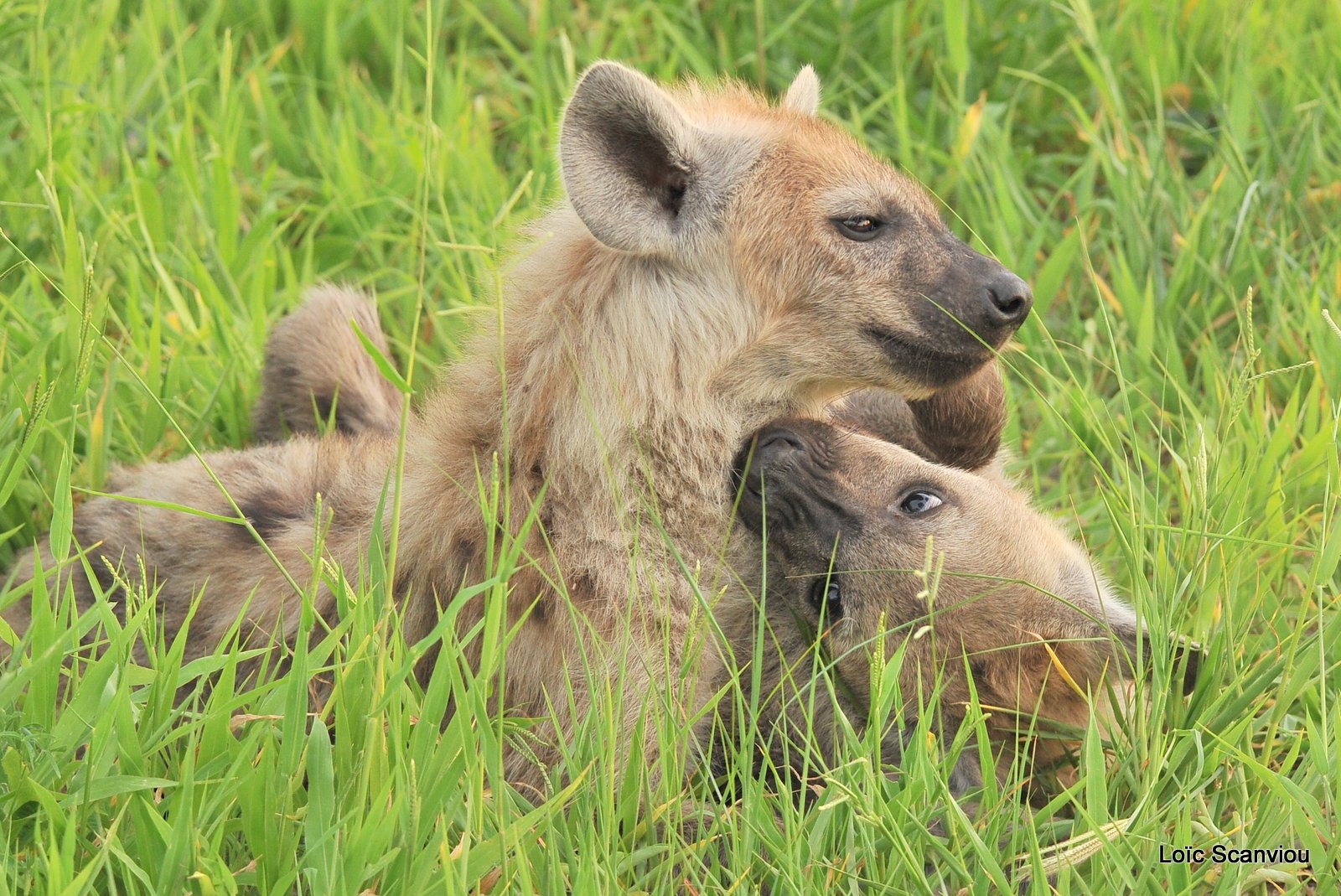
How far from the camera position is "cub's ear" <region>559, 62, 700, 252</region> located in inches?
122

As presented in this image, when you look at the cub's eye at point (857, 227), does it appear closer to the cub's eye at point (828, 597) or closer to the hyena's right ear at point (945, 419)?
the hyena's right ear at point (945, 419)

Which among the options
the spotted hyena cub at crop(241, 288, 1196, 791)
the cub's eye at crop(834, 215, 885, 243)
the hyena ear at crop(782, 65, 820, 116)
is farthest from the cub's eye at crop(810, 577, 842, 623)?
the hyena ear at crop(782, 65, 820, 116)

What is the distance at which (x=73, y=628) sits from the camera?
2754 mm

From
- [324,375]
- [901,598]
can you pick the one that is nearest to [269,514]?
[324,375]

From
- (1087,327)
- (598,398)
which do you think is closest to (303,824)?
(598,398)

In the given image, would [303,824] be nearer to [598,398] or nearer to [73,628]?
[73,628]

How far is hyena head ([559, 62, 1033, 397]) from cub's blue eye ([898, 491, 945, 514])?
0.26 metres

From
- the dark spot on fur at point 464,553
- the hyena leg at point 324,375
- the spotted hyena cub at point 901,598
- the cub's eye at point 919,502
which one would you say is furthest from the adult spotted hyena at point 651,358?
the hyena leg at point 324,375

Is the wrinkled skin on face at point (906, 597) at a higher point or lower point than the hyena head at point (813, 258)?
lower

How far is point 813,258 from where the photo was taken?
3246 millimetres

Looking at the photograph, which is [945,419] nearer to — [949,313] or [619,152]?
[949,313]

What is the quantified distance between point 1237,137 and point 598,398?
2760 millimetres

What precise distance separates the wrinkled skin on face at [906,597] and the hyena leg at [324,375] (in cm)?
132

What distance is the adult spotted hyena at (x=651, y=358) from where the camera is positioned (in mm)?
3133
